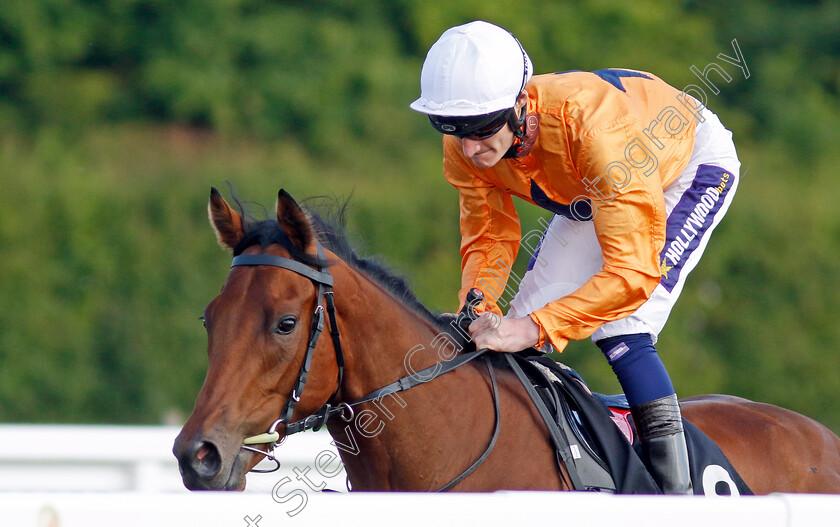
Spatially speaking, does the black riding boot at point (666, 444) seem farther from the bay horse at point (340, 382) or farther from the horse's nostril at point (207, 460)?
the horse's nostril at point (207, 460)

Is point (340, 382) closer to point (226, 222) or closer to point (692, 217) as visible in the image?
point (226, 222)

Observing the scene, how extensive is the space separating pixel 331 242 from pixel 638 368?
106 centimetres

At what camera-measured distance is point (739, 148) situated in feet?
44.2

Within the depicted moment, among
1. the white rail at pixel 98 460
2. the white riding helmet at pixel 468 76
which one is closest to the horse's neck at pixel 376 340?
the white riding helmet at pixel 468 76

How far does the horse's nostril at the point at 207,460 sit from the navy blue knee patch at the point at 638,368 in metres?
1.33

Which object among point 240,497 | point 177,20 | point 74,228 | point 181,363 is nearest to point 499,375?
point 240,497

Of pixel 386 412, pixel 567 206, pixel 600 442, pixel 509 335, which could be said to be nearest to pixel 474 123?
pixel 567 206

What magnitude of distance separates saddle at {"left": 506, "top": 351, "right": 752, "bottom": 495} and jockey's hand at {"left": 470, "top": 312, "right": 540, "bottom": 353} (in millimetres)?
139

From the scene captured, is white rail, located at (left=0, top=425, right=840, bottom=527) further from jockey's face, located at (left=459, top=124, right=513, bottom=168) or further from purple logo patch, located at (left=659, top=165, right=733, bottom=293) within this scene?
jockey's face, located at (left=459, top=124, right=513, bottom=168)

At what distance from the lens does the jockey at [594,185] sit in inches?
112

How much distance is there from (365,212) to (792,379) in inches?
168

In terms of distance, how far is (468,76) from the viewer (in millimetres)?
2785

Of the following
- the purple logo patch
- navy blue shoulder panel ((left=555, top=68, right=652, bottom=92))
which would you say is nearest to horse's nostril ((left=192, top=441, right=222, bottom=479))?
the purple logo patch

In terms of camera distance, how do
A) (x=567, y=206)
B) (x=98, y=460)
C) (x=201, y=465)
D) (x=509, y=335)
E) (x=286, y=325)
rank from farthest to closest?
1. (x=98, y=460)
2. (x=567, y=206)
3. (x=509, y=335)
4. (x=286, y=325)
5. (x=201, y=465)
